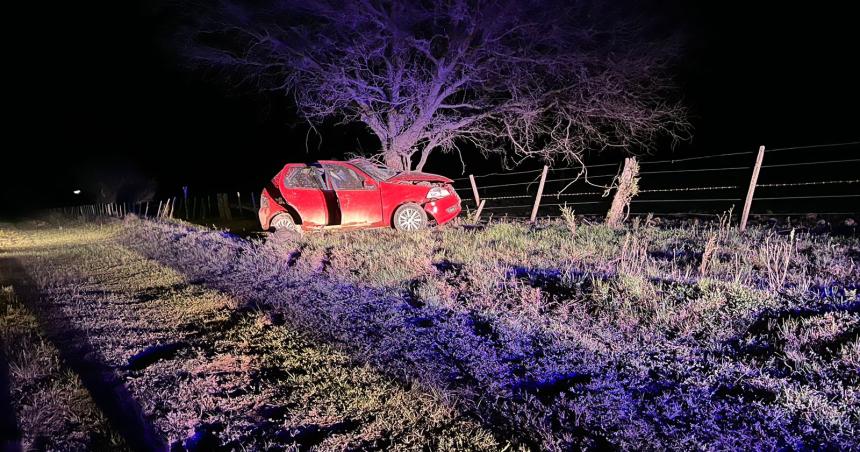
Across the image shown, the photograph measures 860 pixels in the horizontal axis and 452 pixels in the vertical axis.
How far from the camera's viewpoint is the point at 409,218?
1037cm

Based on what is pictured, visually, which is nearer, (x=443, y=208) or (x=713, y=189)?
(x=443, y=208)

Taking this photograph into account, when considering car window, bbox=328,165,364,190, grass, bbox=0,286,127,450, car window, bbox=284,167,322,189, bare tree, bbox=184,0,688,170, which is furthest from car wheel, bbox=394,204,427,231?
grass, bbox=0,286,127,450

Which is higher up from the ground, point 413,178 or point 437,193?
point 413,178

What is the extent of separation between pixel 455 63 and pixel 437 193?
4.37 m

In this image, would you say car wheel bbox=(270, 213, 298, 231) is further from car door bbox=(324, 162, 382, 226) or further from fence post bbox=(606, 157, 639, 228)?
fence post bbox=(606, 157, 639, 228)

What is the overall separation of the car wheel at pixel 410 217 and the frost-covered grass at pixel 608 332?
289 centimetres

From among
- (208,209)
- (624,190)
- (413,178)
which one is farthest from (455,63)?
(208,209)

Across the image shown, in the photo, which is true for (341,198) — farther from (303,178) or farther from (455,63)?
(455,63)

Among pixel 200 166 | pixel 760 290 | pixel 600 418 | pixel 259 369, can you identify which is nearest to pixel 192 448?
pixel 259 369

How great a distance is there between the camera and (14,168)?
81.3 m

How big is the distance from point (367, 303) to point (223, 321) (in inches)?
57.2

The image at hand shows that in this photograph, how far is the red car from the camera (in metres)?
9.99

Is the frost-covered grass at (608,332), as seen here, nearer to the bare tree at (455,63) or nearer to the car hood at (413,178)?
the car hood at (413,178)

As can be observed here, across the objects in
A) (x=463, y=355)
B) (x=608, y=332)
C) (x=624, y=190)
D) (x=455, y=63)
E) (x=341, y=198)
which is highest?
(x=455, y=63)
